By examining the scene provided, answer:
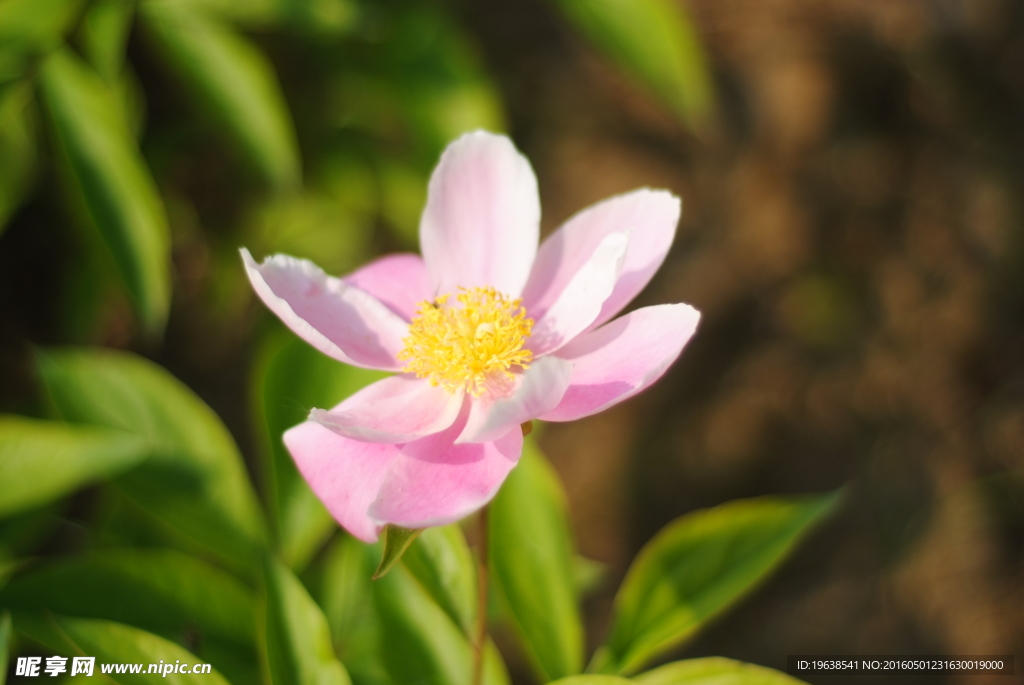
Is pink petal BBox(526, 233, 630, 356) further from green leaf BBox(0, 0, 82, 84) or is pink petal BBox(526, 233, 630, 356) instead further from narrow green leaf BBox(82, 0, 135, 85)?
green leaf BBox(0, 0, 82, 84)

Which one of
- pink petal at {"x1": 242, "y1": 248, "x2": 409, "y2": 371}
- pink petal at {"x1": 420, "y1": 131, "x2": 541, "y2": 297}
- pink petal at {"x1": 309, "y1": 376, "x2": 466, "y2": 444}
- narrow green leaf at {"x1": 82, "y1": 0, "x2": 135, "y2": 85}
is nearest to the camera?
pink petal at {"x1": 309, "y1": 376, "x2": 466, "y2": 444}

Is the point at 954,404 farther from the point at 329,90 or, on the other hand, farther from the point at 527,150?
the point at 329,90

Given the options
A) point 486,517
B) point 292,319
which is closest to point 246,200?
point 292,319

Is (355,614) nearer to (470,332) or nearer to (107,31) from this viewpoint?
(470,332)

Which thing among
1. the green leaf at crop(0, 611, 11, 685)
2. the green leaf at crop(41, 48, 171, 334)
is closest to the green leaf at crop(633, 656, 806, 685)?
the green leaf at crop(0, 611, 11, 685)

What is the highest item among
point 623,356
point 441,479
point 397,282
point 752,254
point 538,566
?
point 752,254

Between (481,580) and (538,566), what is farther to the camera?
(538,566)

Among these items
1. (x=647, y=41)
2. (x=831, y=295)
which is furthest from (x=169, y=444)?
(x=831, y=295)
